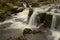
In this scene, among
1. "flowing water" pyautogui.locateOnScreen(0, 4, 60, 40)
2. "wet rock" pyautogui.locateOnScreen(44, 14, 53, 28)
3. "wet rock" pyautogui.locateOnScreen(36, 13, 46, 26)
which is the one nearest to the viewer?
"flowing water" pyautogui.locateOnScreen(0, 4, 60, 40)

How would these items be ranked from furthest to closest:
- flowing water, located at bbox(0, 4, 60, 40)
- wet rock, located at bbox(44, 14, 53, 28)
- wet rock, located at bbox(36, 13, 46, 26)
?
wet rock, located at bbox(36, 13, 46, 26) < wet rock, located at bbox(44, 14, 53, 28) < flowing water, located at bbox(0, 4, 60, 40)

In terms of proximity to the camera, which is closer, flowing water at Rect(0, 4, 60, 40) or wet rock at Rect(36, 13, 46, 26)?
flowing water at Rect(0, 4, 60, 40)

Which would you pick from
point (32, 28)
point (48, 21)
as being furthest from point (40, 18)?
point (32, 28)

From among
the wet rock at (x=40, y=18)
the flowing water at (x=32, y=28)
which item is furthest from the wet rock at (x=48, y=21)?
the wet rock at (x=40, y=18)

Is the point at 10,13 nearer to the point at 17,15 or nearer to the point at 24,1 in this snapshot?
the point at 17,15

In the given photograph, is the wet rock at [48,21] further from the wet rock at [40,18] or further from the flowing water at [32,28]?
the wet rock at [40,18]

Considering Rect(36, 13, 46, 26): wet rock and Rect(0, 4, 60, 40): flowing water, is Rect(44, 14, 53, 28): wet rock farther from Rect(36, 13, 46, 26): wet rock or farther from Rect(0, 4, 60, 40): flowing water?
Rect(36, 13, 46, 26): wet rock

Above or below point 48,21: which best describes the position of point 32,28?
below

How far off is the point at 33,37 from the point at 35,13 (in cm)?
293

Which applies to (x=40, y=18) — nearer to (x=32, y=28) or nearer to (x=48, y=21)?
(x=48, y=21)

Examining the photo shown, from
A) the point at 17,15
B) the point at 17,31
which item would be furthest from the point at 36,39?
the point at 17,15

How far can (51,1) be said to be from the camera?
16109 millimetres

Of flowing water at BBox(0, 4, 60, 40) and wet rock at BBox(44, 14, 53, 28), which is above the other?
wet rock at BBox(44, 14, 53, 28)

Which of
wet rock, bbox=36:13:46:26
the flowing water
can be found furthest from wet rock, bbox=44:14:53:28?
wet rock, bbox=36:13:46:26
